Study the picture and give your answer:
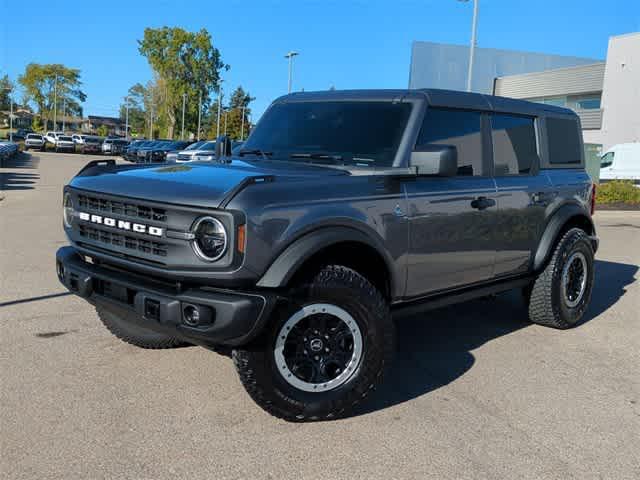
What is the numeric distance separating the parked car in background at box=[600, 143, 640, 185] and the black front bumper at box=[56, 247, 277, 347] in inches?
1052

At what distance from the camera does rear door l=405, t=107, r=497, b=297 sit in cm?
409

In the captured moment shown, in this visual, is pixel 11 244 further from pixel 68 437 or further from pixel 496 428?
pixel 496 428

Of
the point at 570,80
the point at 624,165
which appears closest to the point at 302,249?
the point at 624,165

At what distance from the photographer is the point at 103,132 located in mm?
114938

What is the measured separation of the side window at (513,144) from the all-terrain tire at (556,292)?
0.86 m

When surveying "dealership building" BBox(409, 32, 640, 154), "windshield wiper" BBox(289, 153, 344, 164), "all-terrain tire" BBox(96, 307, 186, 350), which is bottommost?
"all-terrain tire" BBox(96, 307, 186, 350)

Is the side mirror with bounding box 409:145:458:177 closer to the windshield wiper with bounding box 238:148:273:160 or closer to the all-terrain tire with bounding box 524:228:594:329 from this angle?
the windshield wiper with bounding box 238:148:273:160

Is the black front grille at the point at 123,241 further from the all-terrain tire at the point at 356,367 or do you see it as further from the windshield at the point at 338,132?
the windshield at the point at 338,132

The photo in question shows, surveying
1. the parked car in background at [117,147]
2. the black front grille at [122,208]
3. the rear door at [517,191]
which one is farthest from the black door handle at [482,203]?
the parked car in background at [117,147]

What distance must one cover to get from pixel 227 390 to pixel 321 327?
33.4 inches

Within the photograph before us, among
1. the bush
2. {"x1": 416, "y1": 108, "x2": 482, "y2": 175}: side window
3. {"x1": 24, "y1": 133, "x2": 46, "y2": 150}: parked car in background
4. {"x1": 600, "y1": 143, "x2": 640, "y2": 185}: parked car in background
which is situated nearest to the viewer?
{"x1": 416, "y1": 108, "x2": 482, "y2": 175}: side window

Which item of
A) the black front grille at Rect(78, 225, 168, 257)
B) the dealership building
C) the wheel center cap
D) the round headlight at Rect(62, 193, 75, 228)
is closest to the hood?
the round headlight at Rect(62, 193, 75, 228)

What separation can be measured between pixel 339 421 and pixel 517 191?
8.01ft

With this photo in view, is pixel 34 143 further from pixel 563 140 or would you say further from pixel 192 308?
pixel 192 308
